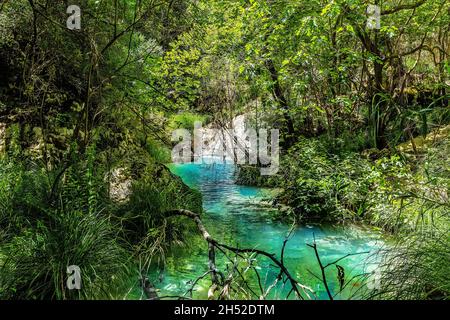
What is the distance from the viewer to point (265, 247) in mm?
4984

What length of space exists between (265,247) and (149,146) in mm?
5216

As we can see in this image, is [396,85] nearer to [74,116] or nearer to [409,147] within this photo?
[409,147]

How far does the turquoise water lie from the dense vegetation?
280 mm

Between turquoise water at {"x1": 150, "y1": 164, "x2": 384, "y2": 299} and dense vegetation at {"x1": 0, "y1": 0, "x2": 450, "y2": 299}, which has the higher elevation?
dense vegetation at {"x1": 0, "y1": 0, "x2": 450, "y2": 299}

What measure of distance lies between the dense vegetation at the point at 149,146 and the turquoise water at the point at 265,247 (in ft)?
0.92

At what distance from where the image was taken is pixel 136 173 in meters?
5.67

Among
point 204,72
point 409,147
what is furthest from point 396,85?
point 204,72

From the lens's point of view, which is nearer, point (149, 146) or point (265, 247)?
point (265, 247)

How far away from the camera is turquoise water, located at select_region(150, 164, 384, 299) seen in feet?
12.0

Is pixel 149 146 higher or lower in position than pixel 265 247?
higher

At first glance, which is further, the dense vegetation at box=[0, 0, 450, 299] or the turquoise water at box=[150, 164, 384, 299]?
the turquoise water at box=[150, 164, 384, 299]
